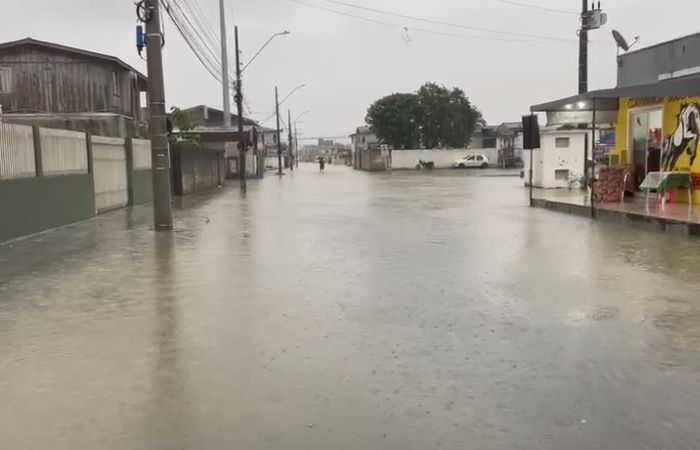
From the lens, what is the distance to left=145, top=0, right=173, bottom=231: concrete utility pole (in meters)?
14.9

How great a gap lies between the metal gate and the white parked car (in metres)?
54.9

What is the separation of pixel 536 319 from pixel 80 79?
2875 centimetres

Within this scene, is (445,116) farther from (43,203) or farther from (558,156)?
(43,203)

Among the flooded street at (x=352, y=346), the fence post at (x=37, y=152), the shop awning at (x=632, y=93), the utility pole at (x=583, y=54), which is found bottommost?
the flooded street at (x=352, y=346)

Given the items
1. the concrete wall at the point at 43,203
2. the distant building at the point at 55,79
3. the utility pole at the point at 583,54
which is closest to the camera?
the concrete wall at the point at 43,203

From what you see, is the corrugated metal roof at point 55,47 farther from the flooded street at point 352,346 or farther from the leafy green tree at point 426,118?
the leafy green tree at point 426,118

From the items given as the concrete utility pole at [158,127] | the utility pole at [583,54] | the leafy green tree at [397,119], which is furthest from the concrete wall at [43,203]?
the leafy green tree at [397,119]

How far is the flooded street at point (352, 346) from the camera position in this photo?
4.25 meters

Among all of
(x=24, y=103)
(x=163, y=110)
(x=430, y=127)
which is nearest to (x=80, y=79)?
(x=24, y=103)

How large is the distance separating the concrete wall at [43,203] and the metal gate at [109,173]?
1236 millimetres

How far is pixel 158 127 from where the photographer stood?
15.2 m

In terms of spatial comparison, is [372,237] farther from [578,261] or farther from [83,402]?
[83,402]

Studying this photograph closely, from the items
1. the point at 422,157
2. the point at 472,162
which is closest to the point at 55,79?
the point at 422,157

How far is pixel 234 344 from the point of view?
20.0ft
